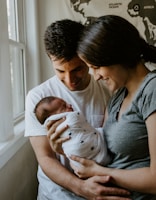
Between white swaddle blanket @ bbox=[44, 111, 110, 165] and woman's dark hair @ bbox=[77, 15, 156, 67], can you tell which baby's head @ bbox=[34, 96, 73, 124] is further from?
woman's dark hair @ bbox=[77, 15, 156, 67]

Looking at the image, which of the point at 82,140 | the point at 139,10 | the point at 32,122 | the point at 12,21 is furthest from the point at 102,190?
the point at 139,10

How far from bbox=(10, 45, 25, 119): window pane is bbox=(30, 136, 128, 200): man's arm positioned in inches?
31.4

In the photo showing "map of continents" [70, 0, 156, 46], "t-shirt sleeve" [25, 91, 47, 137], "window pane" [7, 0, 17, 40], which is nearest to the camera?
"t-shirt sleeve" [25, 91, 47, 137]

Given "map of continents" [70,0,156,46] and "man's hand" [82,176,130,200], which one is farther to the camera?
"map of continents" [70,0,156,46]

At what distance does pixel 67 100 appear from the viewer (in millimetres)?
1517

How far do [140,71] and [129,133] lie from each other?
0.24 metres

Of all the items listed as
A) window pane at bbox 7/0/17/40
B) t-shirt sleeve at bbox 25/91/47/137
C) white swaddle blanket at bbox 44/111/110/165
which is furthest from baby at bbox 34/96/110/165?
window pane at bbox 7/0/17/40

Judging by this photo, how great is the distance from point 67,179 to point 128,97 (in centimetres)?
46

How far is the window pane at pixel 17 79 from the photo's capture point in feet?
7.13

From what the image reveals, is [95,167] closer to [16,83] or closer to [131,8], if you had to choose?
[16,83]

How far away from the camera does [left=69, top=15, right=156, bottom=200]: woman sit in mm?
1013

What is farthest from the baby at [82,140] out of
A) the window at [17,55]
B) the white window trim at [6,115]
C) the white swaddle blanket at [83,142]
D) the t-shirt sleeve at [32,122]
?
the window at [17,55]

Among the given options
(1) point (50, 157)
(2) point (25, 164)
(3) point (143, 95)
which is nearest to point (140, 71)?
(3) point (143, 95)

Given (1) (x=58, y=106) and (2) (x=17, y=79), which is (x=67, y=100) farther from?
(2) (x=17, y=79)
